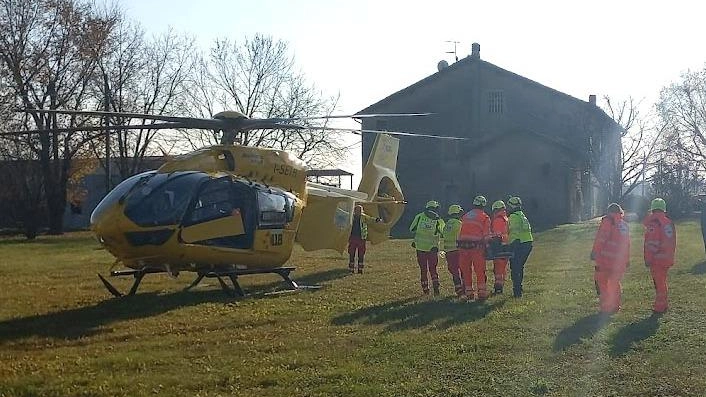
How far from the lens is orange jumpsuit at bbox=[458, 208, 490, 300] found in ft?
48.6

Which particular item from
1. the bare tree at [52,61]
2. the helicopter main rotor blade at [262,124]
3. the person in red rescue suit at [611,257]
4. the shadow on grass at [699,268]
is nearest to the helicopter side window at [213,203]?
the helicopter main rotor blade at [262,124]

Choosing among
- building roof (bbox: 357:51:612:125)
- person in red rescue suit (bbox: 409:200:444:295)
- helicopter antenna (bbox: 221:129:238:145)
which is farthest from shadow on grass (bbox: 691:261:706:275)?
building roof (bbox: 357:51:612:125)

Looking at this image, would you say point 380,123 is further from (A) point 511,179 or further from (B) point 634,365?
(B) point 634,365

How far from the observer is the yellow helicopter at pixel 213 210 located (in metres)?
14.0

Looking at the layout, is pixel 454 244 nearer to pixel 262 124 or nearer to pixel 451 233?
pixel 451 233

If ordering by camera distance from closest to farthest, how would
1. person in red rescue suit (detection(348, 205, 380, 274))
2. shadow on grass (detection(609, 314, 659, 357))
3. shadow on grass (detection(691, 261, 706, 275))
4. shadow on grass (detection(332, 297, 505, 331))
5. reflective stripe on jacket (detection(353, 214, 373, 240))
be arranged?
shadow on grass (detection(609, 314, 659, 357)), shadow on grass (detection(332, 297, 505, 331)), shadow on grass (detection(691, 261, 706, 275)), person in red rescue suit (detection(348, 205, 380, 274)), reflective stripe on jacket (detection(353, 214, 373, 240))

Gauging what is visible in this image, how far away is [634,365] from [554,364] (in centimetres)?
89

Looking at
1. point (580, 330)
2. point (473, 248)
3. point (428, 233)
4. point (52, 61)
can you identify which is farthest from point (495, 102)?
point (580, 330)

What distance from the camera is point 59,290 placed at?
1764 centimetres

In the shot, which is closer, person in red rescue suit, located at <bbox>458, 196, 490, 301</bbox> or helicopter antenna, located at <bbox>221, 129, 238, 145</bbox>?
person in red rescue suit, located at <bbox>458, 196, 490, 301</bbox>

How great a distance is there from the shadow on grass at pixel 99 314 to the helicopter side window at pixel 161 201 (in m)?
1.59

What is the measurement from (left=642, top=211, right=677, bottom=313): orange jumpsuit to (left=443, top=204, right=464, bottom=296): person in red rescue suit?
3.72 m

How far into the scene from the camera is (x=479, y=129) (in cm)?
5275

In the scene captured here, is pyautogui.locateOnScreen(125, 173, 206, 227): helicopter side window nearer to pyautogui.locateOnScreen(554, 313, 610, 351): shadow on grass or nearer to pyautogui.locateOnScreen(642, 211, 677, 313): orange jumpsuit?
pyautogui.locateOnScreen(554, 313, 610, 351): shadow on grass
